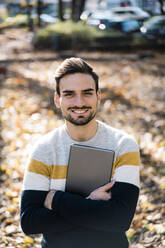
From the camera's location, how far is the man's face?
7.30 ft

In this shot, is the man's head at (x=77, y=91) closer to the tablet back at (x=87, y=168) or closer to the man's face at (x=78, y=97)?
the man's face at (x=78, y=97)

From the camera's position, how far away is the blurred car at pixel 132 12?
4.62 metres

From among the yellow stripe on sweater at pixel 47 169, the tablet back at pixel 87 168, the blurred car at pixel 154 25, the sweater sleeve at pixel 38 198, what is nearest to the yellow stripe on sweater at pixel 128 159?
the tablet back at pixel 87 168

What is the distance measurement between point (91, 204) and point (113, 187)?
195 mm

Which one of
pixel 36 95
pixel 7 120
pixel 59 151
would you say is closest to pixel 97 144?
pixel 59 151

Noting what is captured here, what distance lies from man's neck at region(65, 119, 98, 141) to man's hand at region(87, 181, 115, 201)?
1.23 ft

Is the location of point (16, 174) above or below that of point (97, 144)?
below

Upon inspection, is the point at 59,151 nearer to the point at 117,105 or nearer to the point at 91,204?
the point at 91,204

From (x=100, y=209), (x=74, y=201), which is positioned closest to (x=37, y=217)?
(x=74, y=201)

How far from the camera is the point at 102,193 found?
2.15m

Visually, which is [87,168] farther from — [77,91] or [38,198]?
[77,91]

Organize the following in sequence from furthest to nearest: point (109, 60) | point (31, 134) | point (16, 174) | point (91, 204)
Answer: point (109, 60) → point (31, 134) → point (16, 174) → point (91, 204)

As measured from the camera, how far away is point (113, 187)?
85.1 inches

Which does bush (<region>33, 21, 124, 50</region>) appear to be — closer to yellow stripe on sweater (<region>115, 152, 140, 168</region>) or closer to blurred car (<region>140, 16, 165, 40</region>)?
blurred car (<region>140, 16, 165, 40</region>)
